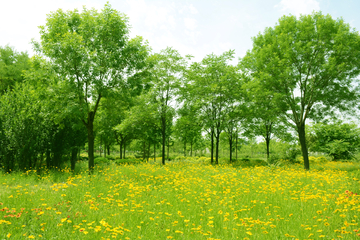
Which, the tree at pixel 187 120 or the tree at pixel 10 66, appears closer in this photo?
the tree at pixel 187 120

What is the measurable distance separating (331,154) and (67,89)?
30870 mm

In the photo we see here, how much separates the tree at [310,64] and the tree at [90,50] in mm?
9653

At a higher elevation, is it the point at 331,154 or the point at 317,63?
the point at 317,63

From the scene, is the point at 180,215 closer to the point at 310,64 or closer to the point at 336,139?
the point at 310,64

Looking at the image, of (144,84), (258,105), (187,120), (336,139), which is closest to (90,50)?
(144,84)

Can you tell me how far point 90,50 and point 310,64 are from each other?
1475cm

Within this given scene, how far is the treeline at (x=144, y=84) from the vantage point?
445 inches

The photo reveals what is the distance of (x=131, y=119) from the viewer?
17.9m

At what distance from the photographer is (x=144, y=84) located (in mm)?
13547

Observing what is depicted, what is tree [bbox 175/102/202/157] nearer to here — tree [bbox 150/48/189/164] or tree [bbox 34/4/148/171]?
tree [bbox 150/48/189/164]

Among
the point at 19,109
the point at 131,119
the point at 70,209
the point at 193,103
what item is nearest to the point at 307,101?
the point at 193,103

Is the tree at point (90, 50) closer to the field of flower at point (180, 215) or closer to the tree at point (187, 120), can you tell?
the field of flower at point (180, 215)

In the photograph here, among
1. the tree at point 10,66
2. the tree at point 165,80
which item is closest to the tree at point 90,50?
the tree at point 165,80

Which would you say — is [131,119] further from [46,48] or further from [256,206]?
[256,206]
